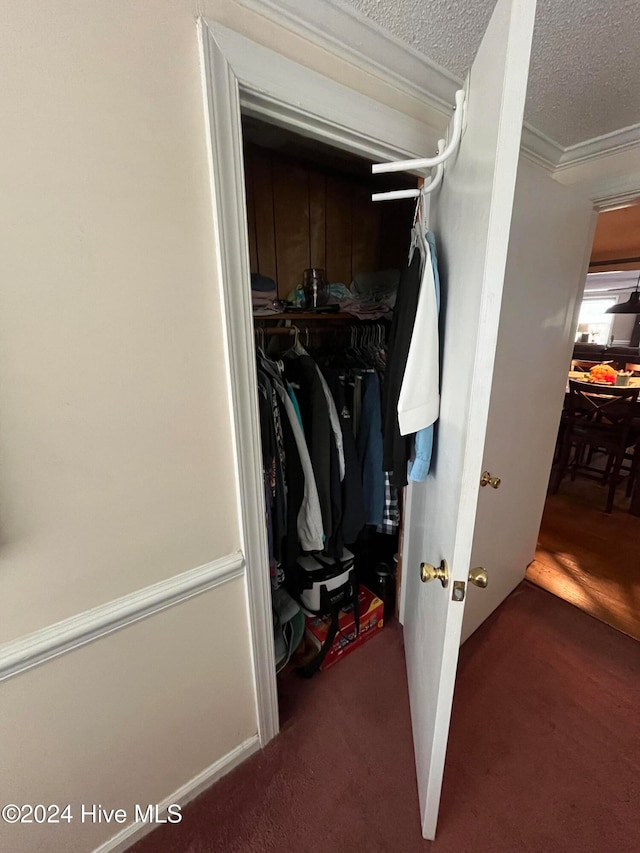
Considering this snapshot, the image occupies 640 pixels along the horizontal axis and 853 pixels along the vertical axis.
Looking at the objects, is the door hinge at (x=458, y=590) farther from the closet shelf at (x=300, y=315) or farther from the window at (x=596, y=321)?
the window at (x=596, y=321)

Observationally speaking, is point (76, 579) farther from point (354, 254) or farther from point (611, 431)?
point (611, 431)

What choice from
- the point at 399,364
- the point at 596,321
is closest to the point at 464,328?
the point at 399,364

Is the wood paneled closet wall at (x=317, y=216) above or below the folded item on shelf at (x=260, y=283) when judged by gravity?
above

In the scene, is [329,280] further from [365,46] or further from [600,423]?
[600,423]

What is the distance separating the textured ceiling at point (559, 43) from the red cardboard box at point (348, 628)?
77.8 inches

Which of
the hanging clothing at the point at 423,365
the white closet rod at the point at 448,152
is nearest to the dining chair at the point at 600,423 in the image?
the hanging clothing at the point at 423,365

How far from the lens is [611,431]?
8.79 ft

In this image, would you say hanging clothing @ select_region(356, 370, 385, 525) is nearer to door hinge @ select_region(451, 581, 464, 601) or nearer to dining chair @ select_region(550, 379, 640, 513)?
door hinge @ select_region(451, 581, 464, 601)

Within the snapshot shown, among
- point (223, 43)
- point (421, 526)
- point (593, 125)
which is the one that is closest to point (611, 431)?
point (593, 125)

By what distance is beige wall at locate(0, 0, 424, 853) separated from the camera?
2.07ft

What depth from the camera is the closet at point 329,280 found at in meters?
1.40

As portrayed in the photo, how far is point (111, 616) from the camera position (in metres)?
0.87

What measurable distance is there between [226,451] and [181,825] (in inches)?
46.3

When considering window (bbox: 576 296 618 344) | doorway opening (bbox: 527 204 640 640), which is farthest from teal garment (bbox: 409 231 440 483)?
window (bbox: 576 296 618 344)
